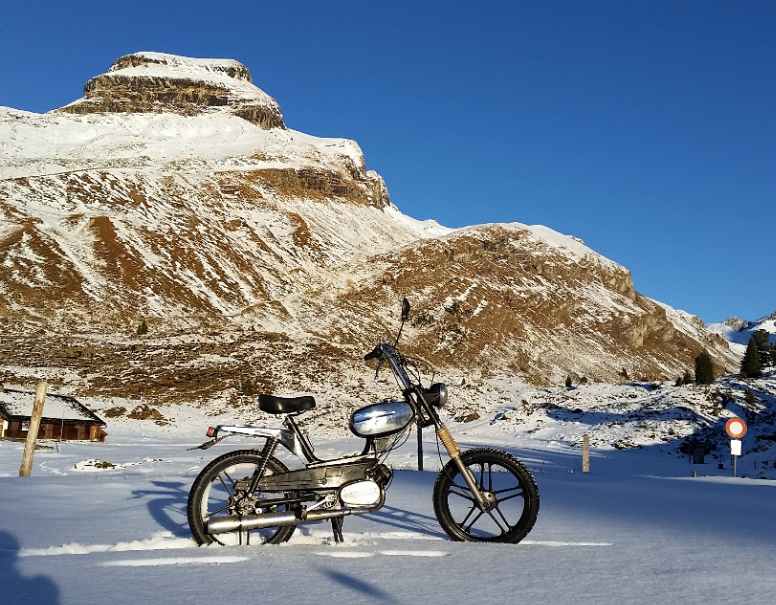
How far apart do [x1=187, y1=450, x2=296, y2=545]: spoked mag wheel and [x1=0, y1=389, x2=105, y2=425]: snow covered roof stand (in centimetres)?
3388

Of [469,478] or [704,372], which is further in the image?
[704,372]

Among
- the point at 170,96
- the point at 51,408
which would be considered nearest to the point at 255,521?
the point at 51,408

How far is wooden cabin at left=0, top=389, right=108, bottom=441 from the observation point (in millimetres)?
34625

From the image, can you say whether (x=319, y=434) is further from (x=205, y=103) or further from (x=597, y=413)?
(x=205, y=103)

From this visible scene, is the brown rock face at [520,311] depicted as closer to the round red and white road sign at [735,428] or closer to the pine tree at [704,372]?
the pine tree at [704,372]

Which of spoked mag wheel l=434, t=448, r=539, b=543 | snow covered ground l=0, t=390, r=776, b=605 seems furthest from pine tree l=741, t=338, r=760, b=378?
spoked mag wheel l=434, t=448, r=539, b=543

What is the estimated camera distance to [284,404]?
5.01 m

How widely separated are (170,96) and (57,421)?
166 metres

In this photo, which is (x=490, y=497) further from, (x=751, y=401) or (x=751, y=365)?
(x=751, y=365)

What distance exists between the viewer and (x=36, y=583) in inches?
132

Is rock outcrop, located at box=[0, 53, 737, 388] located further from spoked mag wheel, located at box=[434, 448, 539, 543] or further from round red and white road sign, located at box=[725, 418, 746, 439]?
spoked mag wheel, located at box=[434, 448, 539, 543]

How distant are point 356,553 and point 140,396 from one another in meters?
46.4

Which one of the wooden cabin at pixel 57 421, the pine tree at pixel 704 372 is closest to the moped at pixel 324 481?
the wooden cabin at pixel 57 421

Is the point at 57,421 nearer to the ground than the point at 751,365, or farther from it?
nearer to the ground
